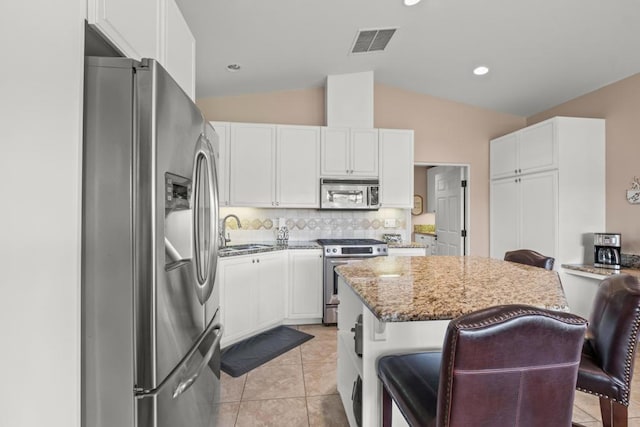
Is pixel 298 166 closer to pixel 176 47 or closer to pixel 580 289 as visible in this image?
pixel 176 47

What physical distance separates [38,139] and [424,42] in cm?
337

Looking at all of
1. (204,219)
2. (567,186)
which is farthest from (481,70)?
(204,219)

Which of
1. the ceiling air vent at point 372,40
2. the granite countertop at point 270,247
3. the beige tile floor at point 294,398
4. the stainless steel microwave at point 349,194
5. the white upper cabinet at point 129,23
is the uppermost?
the ceiling air vent at point 372,40

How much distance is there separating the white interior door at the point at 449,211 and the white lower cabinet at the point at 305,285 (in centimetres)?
244

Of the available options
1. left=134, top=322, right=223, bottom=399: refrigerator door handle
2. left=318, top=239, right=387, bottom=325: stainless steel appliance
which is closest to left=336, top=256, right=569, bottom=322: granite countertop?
left=134, top=322, right=223, bottom=399: refrigerator door handle

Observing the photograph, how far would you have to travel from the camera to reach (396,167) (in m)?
3.96

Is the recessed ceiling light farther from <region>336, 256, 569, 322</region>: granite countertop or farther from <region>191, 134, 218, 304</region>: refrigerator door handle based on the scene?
<region>191, 134, 218, 304</region>: refrigerator door handle

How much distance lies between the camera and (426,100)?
4.51 meters

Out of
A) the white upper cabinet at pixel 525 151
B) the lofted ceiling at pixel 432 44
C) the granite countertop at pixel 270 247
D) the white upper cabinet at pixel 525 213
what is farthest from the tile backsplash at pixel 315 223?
the lofted ceiling at pixel 432 44

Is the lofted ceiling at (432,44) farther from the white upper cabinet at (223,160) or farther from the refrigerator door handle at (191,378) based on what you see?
the refrigerator door handle at (191,378)

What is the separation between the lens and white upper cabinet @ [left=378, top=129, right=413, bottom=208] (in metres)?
3.93

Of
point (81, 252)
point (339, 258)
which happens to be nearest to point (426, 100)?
point (339, 258)

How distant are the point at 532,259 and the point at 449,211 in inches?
114

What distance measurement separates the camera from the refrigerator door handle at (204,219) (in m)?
1.33
